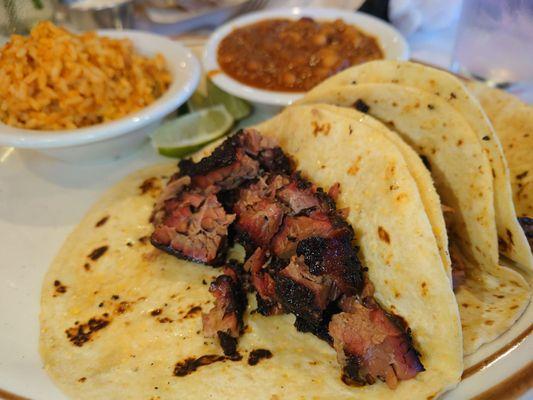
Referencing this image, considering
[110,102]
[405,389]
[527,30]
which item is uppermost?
[527,30]

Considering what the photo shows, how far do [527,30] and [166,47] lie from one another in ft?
8.47

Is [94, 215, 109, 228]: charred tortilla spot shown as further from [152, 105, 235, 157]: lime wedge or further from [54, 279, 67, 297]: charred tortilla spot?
[152, 105, 235, 157]: lime wedge

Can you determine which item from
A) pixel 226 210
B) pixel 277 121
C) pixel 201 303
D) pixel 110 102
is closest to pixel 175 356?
pixel 201 303

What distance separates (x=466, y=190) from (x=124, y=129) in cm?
190

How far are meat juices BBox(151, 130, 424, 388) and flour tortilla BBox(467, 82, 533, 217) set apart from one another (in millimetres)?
910

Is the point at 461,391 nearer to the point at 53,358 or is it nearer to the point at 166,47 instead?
the point at 53,358

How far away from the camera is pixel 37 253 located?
2.55 m

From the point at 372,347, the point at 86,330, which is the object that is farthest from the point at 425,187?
the point at 86,330

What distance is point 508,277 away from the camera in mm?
2131

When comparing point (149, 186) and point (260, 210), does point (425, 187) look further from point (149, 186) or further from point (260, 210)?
point (149, 186)

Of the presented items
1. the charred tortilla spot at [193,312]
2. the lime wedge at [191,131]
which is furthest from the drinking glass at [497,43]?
the charred tortilla spot at [193,312]

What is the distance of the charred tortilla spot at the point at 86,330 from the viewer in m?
2.12

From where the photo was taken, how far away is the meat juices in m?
1.87

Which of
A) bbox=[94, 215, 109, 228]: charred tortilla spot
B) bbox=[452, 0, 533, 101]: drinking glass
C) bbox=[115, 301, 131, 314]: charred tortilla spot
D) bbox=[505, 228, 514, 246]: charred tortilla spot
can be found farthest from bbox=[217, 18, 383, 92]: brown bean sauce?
bbox=[115, 301, 131, 314]: charred tortilla spot
